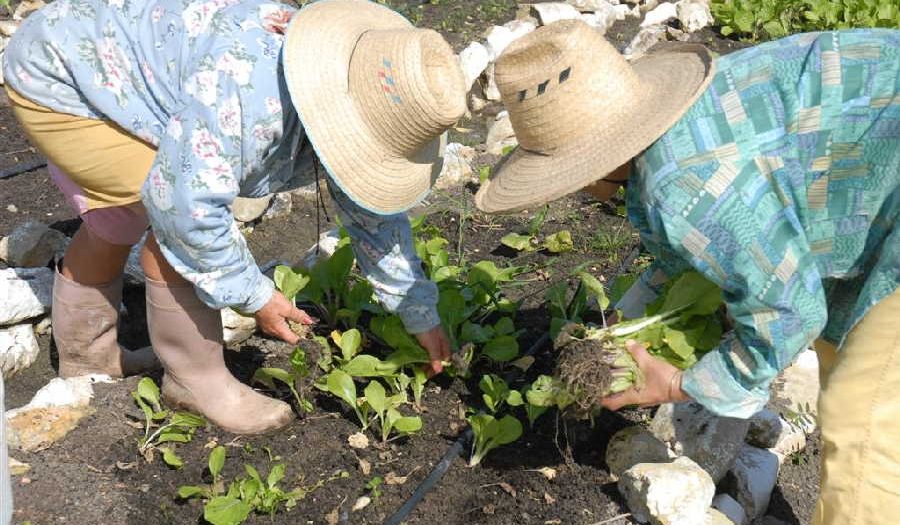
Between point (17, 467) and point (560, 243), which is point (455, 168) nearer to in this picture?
point (560, 243)

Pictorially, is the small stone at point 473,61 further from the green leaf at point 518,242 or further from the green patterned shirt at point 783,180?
the green patterned shirt at point 783,180

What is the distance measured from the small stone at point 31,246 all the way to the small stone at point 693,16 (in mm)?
4444

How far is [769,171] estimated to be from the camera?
2.09m

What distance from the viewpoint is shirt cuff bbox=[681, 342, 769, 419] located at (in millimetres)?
2252

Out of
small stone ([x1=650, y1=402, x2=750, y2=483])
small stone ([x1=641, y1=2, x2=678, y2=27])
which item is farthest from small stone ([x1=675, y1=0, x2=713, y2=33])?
small stone ([x1=650, y1=402, x2=750, y2=483])

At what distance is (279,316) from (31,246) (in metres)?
1.33

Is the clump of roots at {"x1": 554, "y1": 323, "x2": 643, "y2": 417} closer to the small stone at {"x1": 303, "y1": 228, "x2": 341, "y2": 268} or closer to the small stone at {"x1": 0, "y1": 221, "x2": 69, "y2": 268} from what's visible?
the small stone at {"x1": 303, "y1": 228, "x2": 341, "y2": 268}

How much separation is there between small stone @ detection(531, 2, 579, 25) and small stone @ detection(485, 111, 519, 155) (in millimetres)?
1563

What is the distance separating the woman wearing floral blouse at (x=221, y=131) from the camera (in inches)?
88.6

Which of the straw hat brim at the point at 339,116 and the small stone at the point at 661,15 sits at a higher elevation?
the straw hat brim at the point at 339,116

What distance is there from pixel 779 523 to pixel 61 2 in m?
2.34

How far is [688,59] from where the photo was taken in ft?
7.24

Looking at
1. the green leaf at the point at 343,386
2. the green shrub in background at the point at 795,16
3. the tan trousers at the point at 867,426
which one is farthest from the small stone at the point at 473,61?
the tan trousers at the point at 867,426

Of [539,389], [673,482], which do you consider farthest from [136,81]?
[673,482]
